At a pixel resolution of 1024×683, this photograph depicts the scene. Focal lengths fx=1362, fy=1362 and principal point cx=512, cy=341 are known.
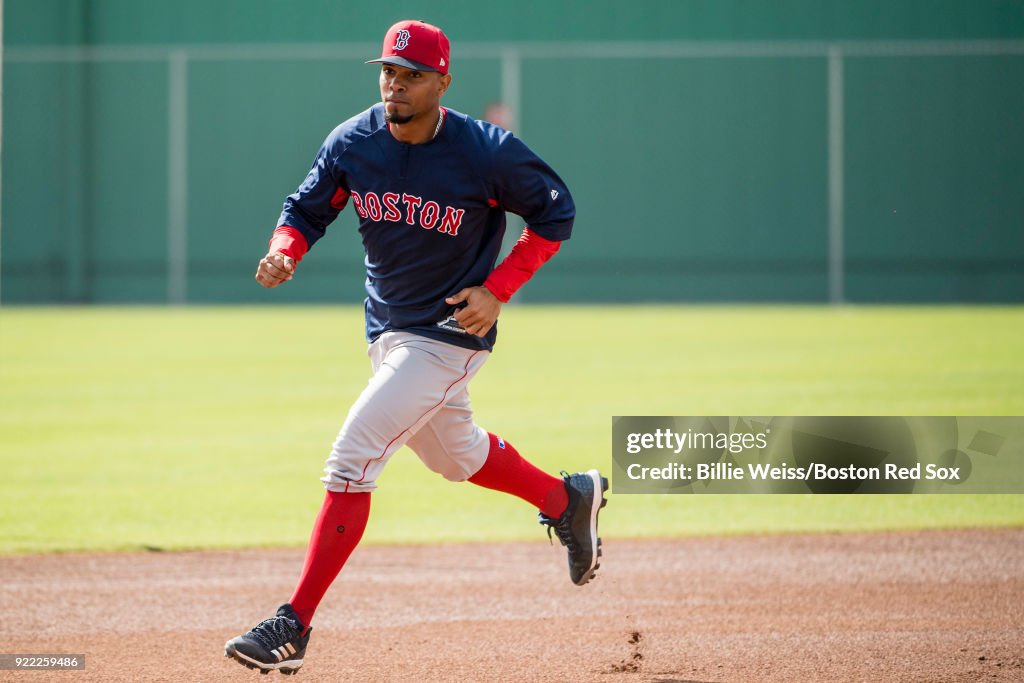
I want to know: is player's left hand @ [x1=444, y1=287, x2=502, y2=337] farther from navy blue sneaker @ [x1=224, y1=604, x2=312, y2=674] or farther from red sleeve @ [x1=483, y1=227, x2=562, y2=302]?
navy blue sneaker @ [x1=224, y1=604, x2=312, y2=674]

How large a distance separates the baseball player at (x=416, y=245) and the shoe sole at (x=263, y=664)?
0.26 meters

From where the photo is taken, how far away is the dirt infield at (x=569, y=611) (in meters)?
4.41

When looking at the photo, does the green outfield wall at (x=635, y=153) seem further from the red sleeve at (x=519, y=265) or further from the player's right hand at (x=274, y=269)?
the player's right hand at (x=274, y=269)

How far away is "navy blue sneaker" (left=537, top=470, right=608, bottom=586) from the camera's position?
5164 mm

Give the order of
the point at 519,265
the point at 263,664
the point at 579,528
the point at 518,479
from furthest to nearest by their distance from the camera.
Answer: the point at 579,528 → the point at 518,479 → the point at 519,265 → the point at 263,664

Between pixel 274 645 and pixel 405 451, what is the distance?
17.9 ft

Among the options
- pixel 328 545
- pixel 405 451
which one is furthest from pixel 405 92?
pixel 405 451

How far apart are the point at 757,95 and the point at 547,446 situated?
12.9 meters

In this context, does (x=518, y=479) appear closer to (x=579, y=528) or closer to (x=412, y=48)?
→ (x=579, y=528)

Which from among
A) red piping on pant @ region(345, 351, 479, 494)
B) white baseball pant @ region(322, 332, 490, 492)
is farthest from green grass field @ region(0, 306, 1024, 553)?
red piping on pant @ region(345, 351, 479, 494)

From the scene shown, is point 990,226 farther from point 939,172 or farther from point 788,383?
point 788,383

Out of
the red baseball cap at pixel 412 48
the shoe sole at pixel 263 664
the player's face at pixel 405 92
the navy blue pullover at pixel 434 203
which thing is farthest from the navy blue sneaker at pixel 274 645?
the red baseball cap at pixel 412 48

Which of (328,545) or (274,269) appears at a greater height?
(274,269)

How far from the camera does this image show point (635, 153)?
20.7m
